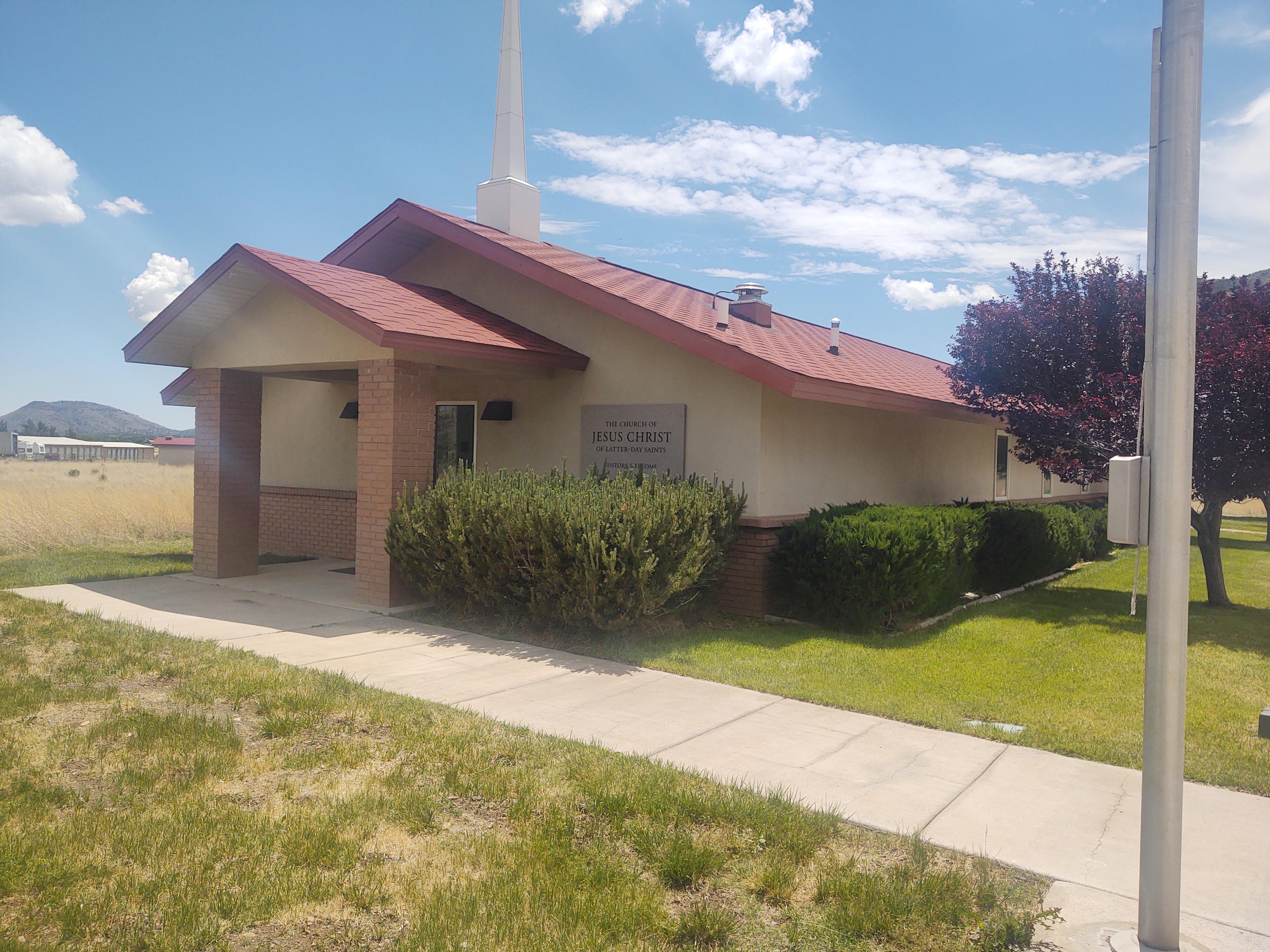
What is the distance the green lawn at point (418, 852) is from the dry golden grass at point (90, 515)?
33.8 feet

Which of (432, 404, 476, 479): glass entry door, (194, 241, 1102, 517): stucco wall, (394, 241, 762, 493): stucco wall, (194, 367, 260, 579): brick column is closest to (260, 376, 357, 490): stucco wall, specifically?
(194, 241, 1102, 517): stucco wall

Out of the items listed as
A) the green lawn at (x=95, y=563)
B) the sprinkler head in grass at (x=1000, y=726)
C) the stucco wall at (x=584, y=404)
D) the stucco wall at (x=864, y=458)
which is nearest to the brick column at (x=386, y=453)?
the stucco wall at (x=584, y=404)

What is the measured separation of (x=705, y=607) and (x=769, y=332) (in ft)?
16.5

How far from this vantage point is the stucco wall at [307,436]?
1434cm

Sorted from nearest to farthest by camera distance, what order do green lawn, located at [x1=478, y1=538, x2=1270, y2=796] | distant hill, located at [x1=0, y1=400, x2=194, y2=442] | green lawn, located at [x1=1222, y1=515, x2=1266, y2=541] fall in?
1. green lawn, located at [x1=478, y1=538, x2=1270, y2=796]
2. green lawn, located at [x1=1222, y1=515, x2=1266, y2=541]
3. distant hill, located at [x1=0, y1=400, x2=194, y2=442]

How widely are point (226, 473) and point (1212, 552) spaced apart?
42.8ft

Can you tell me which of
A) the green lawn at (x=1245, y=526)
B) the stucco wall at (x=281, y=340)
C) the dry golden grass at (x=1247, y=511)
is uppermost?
the stucco wall at (x=281, y=340)

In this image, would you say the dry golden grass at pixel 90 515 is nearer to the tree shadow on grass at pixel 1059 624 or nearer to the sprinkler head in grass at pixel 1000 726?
the tree shadow on grass at pixel 1059 624

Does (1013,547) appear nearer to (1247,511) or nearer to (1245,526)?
(1245,526)

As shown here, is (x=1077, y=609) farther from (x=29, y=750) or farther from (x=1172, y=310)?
(x=29, y=750)

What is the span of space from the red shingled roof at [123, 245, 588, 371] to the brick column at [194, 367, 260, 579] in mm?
1057

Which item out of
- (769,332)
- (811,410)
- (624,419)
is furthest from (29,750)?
(769,332)

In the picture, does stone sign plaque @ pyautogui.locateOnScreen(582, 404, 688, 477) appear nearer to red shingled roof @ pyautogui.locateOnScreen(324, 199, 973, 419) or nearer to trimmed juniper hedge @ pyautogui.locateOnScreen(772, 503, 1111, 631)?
red shingled roof @ pyautogui.locateOnScreen(324, 199, 973, 419)

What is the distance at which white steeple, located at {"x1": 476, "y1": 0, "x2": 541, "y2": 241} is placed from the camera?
1436 centimetres
